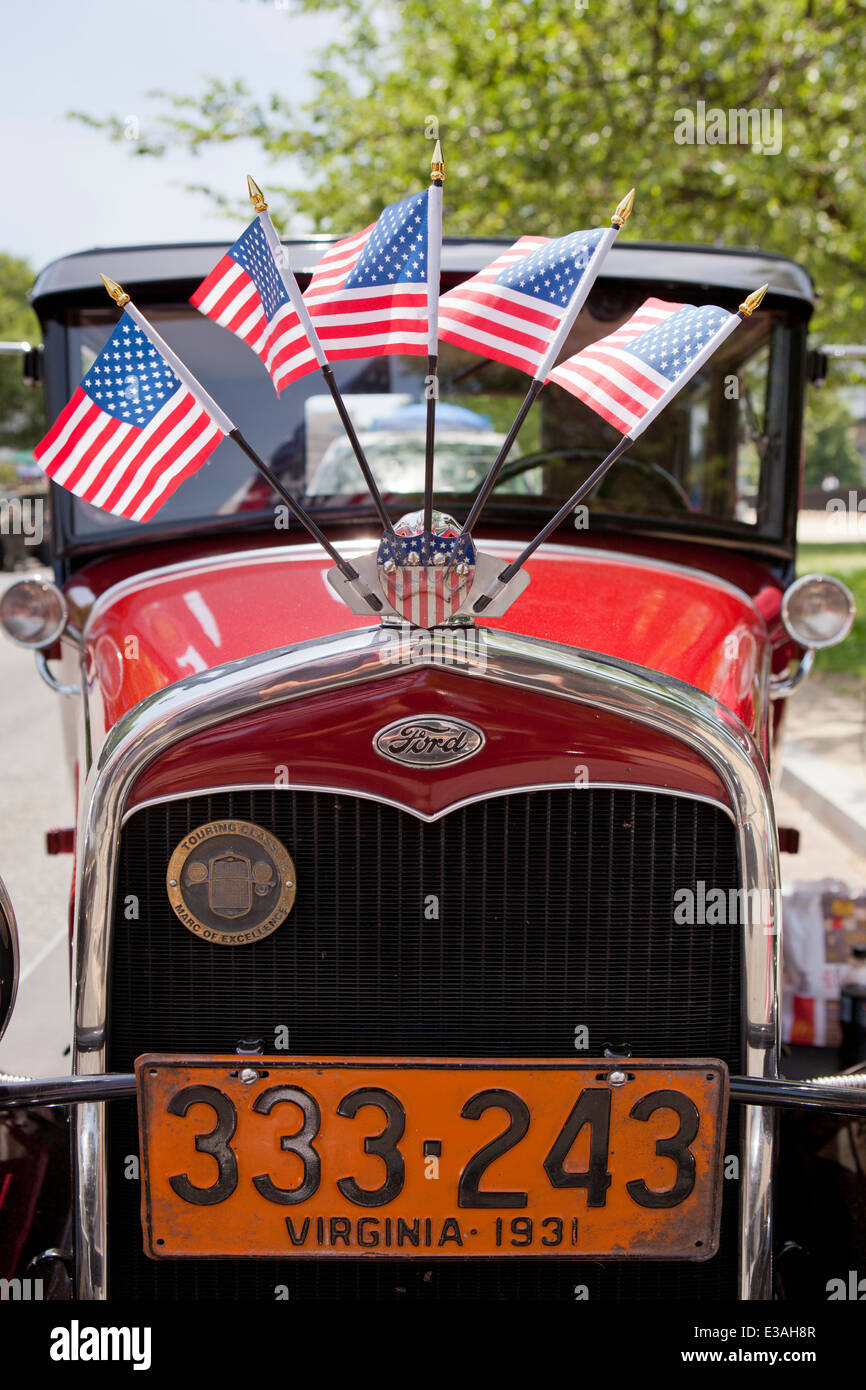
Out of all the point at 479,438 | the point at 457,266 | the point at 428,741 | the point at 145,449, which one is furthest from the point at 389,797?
the point at 479,438

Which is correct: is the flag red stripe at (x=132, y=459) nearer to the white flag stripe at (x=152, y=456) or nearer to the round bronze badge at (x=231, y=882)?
the white flag stripe at (x=152, y=456)

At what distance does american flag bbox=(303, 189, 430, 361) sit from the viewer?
1978mm

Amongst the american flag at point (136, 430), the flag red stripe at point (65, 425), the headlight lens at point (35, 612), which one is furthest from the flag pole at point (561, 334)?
the headlight lens at point (35, 612)

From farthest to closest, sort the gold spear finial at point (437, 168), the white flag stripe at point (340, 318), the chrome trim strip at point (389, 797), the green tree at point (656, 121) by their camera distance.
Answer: the green tree at point (656, 121) → the white flag stripe at point (340, 318) → the chrome trim strip at point (389, 797) → the gold spear finial at point (437, 168)

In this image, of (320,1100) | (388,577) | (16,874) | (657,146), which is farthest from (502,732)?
(657,146)

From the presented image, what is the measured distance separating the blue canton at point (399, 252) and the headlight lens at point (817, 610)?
1.26m

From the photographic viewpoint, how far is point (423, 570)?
1.87 m

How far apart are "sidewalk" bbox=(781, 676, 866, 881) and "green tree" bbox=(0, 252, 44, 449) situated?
40434 millimetres

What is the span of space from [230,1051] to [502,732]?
721mm

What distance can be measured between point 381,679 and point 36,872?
417 cm

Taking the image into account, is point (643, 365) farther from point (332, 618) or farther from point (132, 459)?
point (132, 459)

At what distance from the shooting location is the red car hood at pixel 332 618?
229cm

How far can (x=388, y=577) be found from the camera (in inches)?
74.7

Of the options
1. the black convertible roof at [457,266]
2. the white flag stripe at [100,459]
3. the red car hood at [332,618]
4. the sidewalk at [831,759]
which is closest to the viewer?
the white flag stripe at [100,459]
